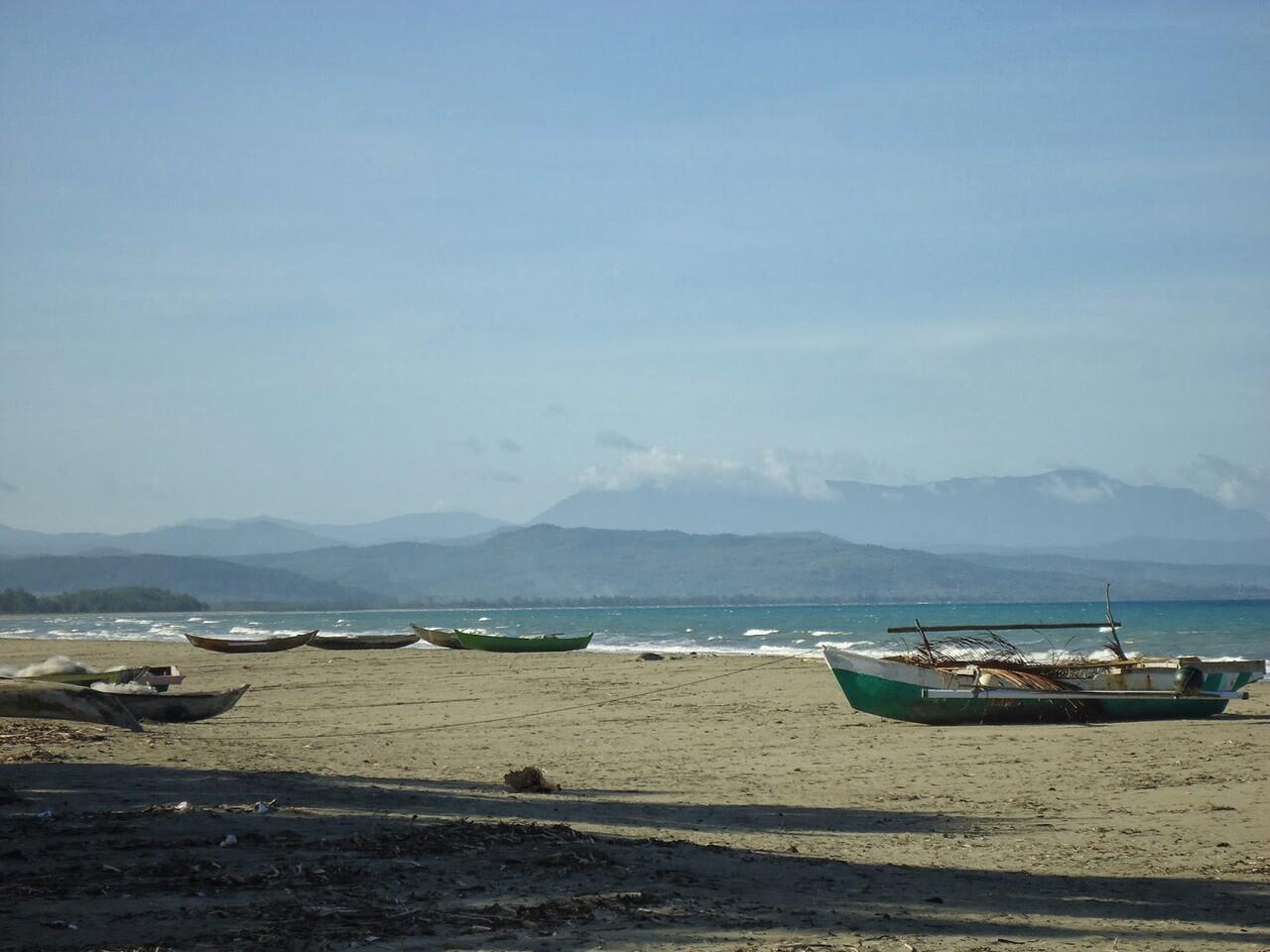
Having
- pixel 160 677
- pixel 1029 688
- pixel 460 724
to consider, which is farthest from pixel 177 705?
pixel 1029 688

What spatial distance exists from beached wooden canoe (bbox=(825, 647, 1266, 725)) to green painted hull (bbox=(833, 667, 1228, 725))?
0.6 inches

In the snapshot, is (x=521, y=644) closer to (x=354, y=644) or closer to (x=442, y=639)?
(x=442, y=639)

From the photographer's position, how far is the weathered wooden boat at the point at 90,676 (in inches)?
738

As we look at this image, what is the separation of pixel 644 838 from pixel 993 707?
1056 cm

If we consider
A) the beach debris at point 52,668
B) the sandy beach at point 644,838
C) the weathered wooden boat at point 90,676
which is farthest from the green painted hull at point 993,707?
the beach debris at point 52,668

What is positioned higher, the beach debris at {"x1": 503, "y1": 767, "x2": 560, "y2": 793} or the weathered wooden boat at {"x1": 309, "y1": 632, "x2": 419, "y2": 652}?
the beach debris at {"x1": 503, "y1": 767, "x2": 560, "y2": 793}

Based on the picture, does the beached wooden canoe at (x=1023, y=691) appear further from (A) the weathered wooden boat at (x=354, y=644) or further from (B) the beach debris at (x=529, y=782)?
(A) the weathered wooden boat at (x=354, y=644)

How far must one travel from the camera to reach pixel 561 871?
316 inches

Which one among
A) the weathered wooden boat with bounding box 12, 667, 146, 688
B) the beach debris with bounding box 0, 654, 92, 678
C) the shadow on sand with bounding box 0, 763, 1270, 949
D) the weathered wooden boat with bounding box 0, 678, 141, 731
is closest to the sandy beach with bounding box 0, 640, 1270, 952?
the shadow on sand with bounding box 0, 763, 1270, 949

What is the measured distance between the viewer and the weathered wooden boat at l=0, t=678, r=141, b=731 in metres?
14.6

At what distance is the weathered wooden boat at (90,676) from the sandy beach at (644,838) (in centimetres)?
243

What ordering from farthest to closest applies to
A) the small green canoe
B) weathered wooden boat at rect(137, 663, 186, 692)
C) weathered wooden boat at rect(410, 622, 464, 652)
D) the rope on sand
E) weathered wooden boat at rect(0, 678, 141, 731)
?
weathered wooden boat at rect(410, 622, 464, 652), the small green canoe, weathered wooden boat at rect(137, 663, 186, 692), the rope on sand, weathered wooden boat at rect(0, 678, 141, 731)

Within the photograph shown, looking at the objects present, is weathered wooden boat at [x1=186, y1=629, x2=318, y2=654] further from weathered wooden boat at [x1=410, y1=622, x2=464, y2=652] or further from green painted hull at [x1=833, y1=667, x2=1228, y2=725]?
green painted hull at [x1=833, y1=667, x2=1228, y2=725]

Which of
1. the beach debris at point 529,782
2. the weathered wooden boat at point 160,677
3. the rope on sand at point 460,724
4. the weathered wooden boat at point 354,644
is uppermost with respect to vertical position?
the weathered wooden boat at point 160,677
